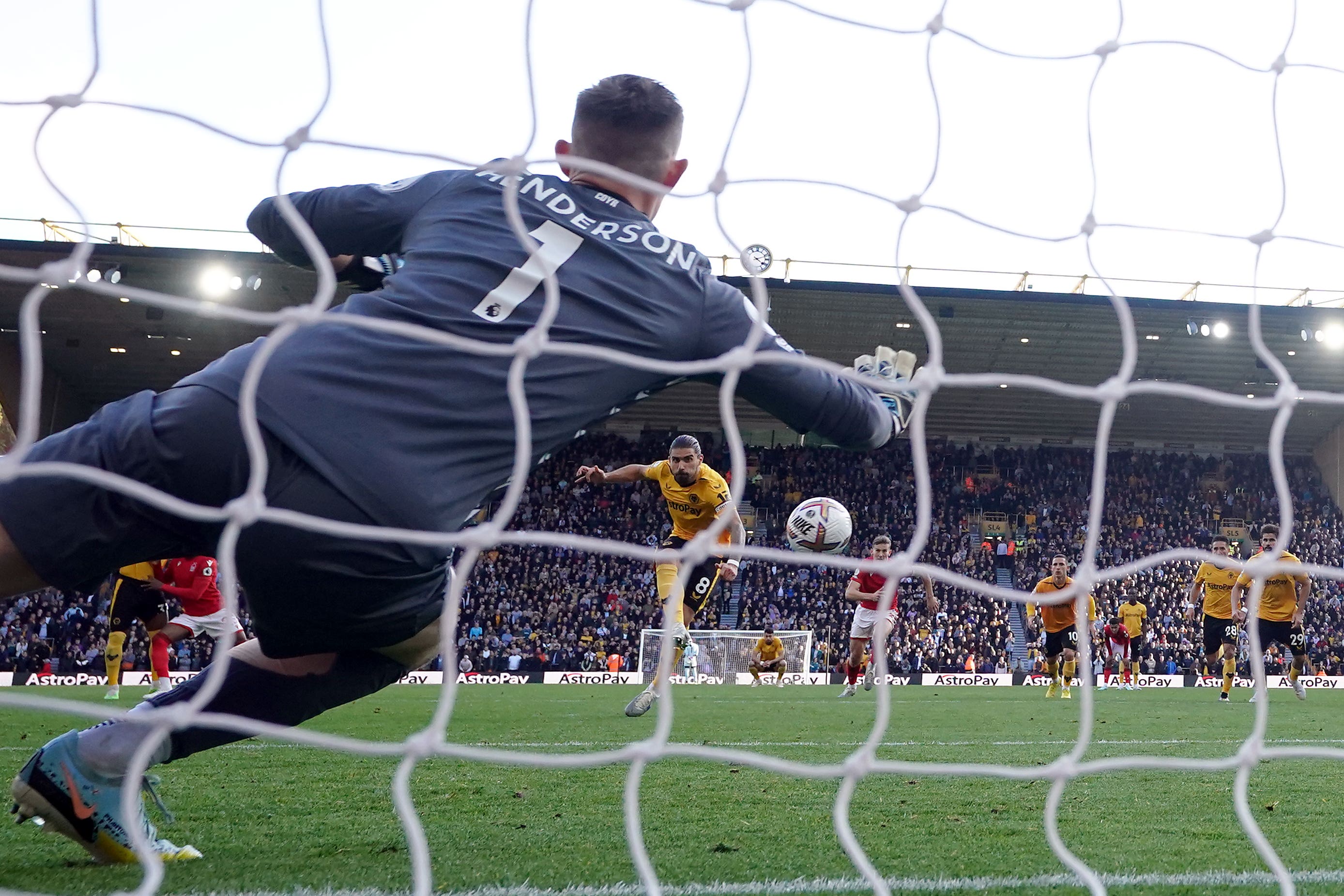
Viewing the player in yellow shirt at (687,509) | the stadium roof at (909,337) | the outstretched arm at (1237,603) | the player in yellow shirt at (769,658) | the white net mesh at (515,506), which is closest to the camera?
the white net mesh at (515,506)

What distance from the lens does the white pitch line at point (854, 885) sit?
2643 millimetres

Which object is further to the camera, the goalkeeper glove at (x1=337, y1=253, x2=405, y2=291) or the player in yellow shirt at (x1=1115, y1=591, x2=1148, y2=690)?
the player in yellow shirt at (x1=1115, y1=591, x2=1148, y2=690)

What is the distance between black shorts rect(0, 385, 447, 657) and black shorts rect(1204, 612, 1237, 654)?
41.5ft

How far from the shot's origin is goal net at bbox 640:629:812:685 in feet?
64.8

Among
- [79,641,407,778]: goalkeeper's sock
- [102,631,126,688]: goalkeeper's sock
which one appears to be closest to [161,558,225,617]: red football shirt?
[102,631,126,688]: goalkeeper's sock

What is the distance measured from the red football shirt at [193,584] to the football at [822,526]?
A: 5692 mm

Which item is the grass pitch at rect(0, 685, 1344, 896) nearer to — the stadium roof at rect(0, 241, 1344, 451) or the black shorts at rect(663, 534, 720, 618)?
the black shorts at rect(663, 534, 720, 618)

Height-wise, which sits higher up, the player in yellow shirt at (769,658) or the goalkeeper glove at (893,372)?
the goalkeeper glove at (893,372)

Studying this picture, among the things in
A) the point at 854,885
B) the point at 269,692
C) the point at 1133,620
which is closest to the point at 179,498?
the point at 269,692

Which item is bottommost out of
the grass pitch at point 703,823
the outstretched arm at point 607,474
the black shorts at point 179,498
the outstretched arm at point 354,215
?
the grass pitch at point 703,823

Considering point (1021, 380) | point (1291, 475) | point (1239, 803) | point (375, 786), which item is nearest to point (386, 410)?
point (1021, 380)

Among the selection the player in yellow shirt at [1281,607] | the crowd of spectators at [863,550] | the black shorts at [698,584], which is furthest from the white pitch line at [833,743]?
the crowd of spectators at [863,550]

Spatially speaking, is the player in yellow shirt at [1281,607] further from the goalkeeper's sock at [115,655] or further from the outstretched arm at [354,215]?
the goalkeeper's sock at [115,655]

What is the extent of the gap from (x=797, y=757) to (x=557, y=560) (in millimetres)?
21292
